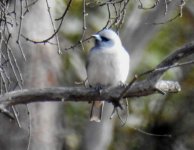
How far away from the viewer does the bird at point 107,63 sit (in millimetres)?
7141

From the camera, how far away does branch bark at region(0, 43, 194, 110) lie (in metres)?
5.58

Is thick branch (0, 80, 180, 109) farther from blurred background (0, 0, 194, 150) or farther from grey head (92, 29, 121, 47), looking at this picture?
blurred background (0, 0, 194, 150)

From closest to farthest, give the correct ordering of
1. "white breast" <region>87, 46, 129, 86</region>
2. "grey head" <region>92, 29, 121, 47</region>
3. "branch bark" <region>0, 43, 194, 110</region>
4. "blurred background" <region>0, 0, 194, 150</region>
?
"branch bark" <region>0, 43, 194, 110</region> < "white breast" <region>87, 46, 129, 86</region> < "grey head" <region>92, 29, 121, 47</region> < "blurred background" <region>0, 0, 194, 150</region>

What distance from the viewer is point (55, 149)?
1005 centimetres

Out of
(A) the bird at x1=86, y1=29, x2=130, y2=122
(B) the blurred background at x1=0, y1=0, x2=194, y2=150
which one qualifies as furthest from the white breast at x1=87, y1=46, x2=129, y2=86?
(B) the blurred background at x1=0, y1=0, x2=194, y2=150

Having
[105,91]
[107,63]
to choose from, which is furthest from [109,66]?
[105,91]

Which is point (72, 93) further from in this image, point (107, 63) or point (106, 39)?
point (106, 39)

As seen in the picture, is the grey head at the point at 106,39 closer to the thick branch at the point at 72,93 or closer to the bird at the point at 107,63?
the bird at the point at 107,63

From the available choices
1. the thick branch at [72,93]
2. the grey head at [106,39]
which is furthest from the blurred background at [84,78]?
the thick branch at [72,93]

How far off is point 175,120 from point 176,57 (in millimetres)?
6063

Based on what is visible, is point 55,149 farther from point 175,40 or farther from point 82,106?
point 175,40

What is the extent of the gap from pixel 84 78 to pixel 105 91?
5.41 metres

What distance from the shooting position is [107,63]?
718 cm

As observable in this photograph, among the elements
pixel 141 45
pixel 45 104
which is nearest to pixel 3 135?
pixel 45 104
